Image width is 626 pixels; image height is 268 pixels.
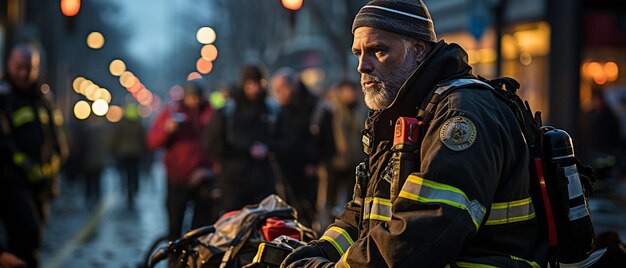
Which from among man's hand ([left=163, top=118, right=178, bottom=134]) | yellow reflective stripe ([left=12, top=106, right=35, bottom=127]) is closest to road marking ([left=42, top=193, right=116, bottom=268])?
man's hand ([left=163, top=118, right=178, bottom=134])

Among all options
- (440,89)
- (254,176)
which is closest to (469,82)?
(440,89)

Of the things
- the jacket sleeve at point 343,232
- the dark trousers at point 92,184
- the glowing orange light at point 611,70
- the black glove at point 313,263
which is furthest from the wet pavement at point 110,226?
the black glove at point 313,263

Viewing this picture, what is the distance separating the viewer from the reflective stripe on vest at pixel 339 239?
374cm

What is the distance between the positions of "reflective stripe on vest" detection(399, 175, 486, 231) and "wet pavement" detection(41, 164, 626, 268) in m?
6.13

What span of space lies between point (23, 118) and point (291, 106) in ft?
11.7

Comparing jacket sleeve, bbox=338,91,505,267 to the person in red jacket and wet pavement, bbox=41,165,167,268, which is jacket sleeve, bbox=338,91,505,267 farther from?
the person in red jacket

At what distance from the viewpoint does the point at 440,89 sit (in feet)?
10.8

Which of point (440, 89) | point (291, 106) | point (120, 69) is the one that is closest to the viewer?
point (440, 89)

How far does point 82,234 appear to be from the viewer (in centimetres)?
1323

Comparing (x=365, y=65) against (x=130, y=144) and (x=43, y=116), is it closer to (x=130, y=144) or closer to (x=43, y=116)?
(x=43, y=116)

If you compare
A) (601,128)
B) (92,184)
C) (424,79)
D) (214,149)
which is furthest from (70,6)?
(424,79)

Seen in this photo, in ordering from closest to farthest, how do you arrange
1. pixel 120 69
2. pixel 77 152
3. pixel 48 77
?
pixel 77 152 → pixel 48 77 → pixel 120 69

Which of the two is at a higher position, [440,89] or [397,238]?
[440,89]

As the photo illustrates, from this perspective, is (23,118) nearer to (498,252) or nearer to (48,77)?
(498,252)
